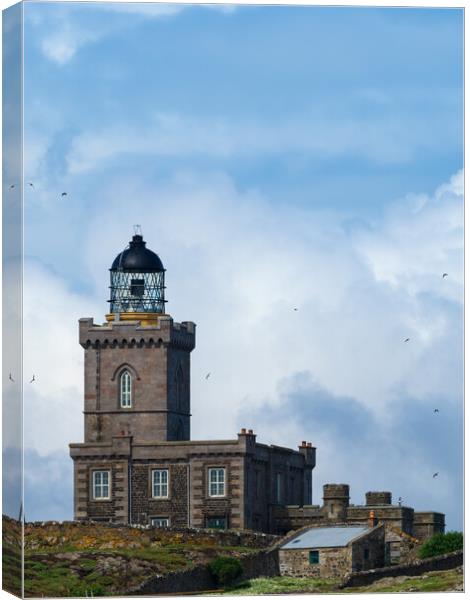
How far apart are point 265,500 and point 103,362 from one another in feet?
24.1

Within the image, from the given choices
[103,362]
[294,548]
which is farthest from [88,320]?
[294,548]

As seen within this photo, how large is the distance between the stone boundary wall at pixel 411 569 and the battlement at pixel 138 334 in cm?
1560

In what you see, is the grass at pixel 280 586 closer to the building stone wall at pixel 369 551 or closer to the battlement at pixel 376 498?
the building stone wall at pixel 369 551

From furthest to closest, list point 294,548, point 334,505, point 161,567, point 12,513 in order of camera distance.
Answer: point 334,505 → point 294,548 → point 161,567 → point 12,513

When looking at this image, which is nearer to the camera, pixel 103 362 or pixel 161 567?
A: pixel 161 567

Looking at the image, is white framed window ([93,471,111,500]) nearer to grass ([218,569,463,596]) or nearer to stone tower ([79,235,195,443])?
stone tower ([79,235,195,443])

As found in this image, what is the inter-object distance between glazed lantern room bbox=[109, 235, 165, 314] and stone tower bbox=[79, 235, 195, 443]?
34mm

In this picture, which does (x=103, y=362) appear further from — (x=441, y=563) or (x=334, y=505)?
(x=441, y=563)

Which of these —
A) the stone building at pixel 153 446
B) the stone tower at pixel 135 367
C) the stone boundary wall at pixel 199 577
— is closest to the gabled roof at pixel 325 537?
the stone boundary wall at pixel 199 577

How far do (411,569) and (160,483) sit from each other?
42.5 ft

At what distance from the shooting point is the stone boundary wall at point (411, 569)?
2987 inches

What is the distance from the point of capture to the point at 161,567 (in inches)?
2977

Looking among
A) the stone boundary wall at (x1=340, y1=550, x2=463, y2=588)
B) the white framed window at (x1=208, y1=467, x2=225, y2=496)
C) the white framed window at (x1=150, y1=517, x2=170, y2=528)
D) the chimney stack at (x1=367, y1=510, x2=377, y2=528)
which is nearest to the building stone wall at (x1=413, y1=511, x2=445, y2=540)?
the chimney stack at (x1=367, y1=510, x2=377, y2=528)

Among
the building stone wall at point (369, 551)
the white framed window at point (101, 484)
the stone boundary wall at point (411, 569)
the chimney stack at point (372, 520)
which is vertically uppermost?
the white framed window at point (101, 484)
